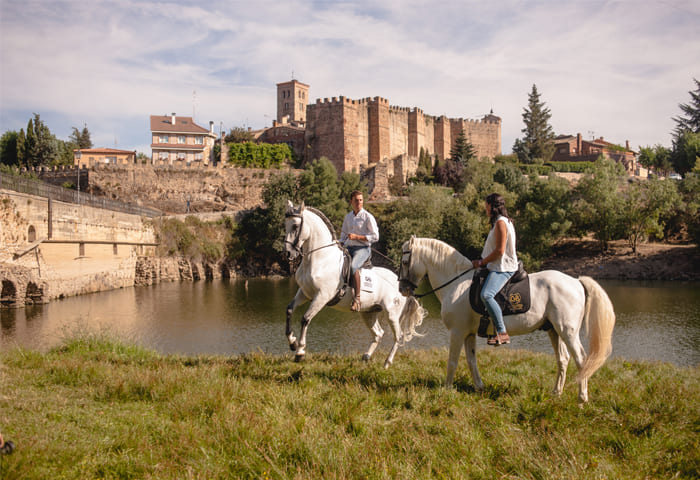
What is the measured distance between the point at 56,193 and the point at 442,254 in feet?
94.3

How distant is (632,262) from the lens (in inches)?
1524

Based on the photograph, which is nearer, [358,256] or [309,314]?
[309,314]

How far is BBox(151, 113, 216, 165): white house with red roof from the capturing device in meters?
71.8

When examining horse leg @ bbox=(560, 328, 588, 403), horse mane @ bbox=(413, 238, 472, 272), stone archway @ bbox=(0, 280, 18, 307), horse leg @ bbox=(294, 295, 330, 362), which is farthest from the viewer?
stone archway @ bbox=(0, 280, 18, 307)

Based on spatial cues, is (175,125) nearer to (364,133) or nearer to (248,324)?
(364,133)

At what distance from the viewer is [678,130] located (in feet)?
214

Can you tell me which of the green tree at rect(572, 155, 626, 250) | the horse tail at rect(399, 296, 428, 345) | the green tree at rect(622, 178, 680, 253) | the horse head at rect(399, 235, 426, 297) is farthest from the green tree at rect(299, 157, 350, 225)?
the horse head at rect(399, 235, 426, 297)

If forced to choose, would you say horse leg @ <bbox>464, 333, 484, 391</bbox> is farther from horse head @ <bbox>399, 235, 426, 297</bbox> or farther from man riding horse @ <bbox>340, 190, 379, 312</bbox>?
man riding horse @ <bbox>340, 190, 379, 312</bbox>

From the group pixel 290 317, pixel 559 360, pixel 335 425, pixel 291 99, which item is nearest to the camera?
pixel 335 425

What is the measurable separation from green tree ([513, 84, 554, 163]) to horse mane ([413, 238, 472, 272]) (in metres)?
72.8

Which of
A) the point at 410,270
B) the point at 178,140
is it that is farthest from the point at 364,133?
the point at 410,270

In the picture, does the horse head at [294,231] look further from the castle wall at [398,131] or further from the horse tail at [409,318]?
the castle wall at [398,131]

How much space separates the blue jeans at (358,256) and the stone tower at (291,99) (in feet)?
348

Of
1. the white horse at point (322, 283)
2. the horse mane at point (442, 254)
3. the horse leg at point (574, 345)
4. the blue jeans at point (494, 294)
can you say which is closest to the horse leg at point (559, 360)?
the horse leg at point (574, 345)
